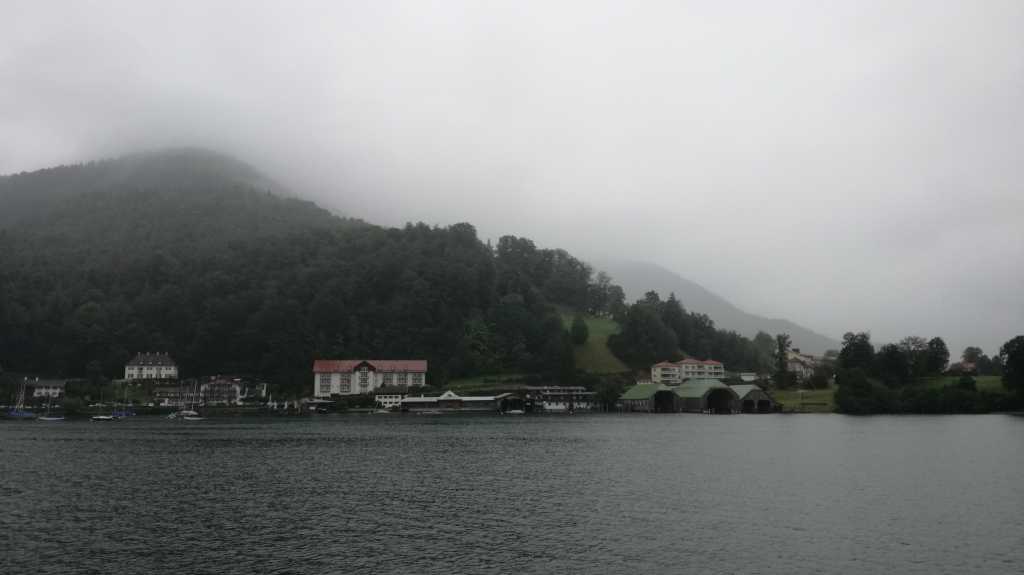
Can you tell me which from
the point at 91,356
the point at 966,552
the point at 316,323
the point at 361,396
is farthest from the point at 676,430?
the point at 91,356

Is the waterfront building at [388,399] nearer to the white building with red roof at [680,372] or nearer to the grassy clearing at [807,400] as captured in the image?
the white building with red roof at [680,372]

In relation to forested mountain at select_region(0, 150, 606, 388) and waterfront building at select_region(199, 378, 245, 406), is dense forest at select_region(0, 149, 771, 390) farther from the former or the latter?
waterfront building at select_region(199, 378, 245, 406)

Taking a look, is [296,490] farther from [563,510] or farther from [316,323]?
[316,323]

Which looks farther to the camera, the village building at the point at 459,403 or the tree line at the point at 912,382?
the village building at the point at 459,403

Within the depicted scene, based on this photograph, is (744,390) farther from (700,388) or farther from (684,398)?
(684,398)

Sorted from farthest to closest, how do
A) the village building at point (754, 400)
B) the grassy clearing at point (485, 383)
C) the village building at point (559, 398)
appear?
the grassy clearing at point (485, 383)
the village building at point (559, 398)
the village building at point (754, 400)

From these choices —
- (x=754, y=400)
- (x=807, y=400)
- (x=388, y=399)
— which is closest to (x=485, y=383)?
(x=388, y=399)

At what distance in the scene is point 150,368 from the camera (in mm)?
171125

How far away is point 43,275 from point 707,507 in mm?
204007

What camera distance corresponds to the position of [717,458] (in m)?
54.7

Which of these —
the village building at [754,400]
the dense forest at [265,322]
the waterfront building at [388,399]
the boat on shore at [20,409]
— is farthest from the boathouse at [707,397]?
the boat on shore at [20,409]

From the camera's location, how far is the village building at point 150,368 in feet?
557

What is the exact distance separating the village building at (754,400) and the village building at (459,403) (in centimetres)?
4713

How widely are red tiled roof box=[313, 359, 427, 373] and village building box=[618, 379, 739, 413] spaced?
49556 millimetres
